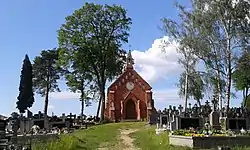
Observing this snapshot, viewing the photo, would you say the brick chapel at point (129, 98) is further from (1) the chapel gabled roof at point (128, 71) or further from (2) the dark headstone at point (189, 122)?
(2) the dark headstone at point (189, 122)

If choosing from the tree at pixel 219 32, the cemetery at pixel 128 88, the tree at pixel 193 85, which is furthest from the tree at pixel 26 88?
the tree at pixel 219 32

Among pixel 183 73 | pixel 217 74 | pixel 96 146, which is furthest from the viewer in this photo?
pixel 183 73

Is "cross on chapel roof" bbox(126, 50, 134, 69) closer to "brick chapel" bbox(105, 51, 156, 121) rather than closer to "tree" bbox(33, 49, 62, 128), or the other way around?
"brick chapel" bbox(105, 51, 156, 121)

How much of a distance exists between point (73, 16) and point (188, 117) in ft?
79.8

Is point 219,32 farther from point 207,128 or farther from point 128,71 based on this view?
point 128,71

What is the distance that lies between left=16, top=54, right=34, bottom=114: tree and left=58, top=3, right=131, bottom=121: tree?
6871mm

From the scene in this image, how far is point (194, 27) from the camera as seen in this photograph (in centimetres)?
2956

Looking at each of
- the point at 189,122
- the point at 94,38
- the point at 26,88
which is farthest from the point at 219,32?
the point at 26,88

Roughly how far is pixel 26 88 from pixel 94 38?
1159 cm

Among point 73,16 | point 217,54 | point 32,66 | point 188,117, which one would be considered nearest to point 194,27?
point 217,54

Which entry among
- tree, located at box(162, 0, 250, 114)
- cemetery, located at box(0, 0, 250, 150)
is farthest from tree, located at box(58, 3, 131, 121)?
tree, located at box(162, 0, 250, 114)

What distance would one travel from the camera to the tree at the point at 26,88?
51719 mm

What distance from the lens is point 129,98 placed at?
171 ft

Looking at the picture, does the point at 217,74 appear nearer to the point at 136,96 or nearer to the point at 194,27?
the point at 194,27
